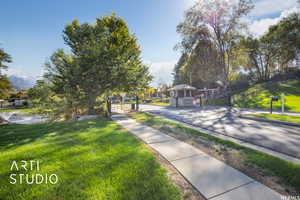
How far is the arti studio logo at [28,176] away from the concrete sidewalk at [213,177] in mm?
2307

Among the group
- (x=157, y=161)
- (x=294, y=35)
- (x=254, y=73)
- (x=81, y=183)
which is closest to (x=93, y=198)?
(x=81, y=183)

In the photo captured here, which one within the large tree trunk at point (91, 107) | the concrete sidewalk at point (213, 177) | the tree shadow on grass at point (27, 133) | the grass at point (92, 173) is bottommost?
the concrete sidewalk at point (213, 177)

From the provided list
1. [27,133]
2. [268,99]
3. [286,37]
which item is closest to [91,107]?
[27,133]

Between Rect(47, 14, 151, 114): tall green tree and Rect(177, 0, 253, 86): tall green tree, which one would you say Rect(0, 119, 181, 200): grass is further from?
Rect(177, 0, 253, 86): tall green tree

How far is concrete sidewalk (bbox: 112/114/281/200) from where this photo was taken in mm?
1935

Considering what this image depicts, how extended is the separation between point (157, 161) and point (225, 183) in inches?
52.4

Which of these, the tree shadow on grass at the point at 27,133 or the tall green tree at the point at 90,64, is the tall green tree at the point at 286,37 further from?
the tree shadow on grass at the point at 27,133

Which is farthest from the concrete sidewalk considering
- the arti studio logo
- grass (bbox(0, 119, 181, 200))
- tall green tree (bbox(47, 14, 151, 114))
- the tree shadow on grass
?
tall green tree (bbox(47, 14, 151, 114))

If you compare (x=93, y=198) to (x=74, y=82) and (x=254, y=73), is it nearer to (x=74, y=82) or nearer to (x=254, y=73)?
(x=74, y=82)

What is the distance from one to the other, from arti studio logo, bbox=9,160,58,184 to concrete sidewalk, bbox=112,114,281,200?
2.31 meters

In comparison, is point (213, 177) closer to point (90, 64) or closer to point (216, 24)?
point (90, 64)

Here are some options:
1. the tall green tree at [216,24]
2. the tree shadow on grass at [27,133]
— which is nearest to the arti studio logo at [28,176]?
the tree shadow on grass at [27,133]

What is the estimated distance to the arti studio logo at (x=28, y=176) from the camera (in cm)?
225

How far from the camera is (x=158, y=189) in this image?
2021 millimetres
